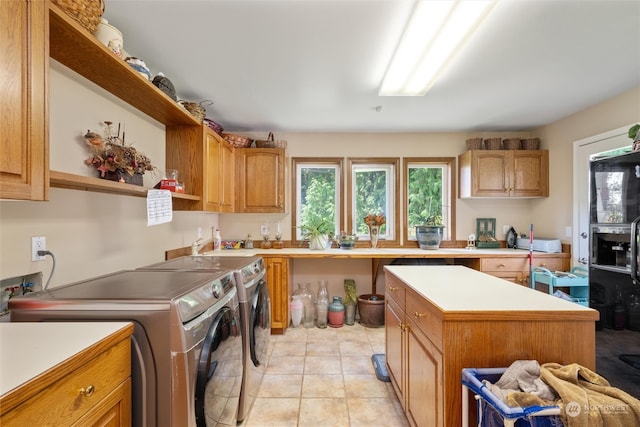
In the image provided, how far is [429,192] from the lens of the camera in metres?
3.73

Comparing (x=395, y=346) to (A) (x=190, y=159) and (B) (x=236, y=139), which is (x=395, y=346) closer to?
(A) (x=190, y=159)

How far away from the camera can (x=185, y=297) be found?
111cm

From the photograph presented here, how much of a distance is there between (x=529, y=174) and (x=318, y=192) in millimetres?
2567

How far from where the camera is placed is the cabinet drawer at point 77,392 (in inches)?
25.1

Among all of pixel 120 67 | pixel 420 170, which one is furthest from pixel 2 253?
pixel 420 170

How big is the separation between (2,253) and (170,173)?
41.5 inches

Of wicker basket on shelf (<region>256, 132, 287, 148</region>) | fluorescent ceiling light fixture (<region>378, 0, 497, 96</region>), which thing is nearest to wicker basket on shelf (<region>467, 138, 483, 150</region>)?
fluorescent ceiling light fixture (<region>378, 0, 497, 96</region>)

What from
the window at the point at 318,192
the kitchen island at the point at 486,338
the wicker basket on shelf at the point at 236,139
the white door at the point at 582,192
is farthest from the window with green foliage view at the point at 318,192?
the white door at the point at 582,192

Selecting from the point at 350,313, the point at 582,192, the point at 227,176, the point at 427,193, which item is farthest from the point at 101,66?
the point at 582,192

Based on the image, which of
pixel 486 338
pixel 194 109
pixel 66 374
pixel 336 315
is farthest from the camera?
pixel 336 315

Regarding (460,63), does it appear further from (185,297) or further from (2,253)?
(2,253)

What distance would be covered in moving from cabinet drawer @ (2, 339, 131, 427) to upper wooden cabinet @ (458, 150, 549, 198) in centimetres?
355

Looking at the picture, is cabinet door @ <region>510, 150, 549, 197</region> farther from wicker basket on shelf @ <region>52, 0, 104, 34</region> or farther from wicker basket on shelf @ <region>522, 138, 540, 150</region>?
wicker basket on shelf @ <region>52, 0, 104, 34</region>

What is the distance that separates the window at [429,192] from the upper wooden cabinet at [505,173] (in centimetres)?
34
